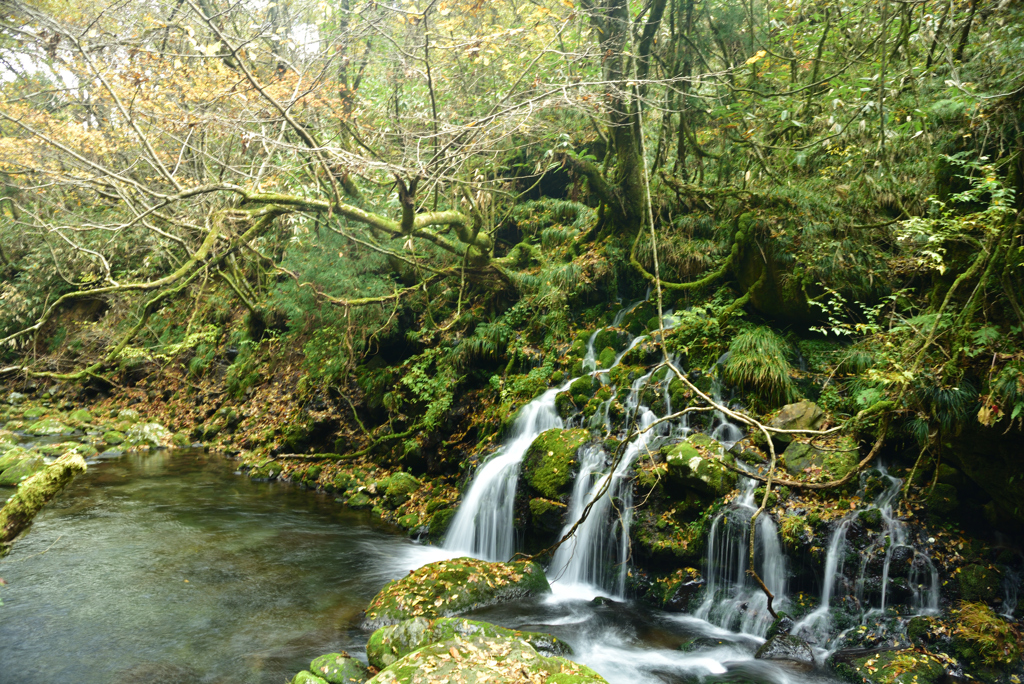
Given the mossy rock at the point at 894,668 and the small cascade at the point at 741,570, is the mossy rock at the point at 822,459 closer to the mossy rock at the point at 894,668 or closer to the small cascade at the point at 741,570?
the small cascade at the point at 741,570

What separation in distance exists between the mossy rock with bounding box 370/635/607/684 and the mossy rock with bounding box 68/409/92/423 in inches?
574

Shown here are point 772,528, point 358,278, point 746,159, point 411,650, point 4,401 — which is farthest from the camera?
point 4,401

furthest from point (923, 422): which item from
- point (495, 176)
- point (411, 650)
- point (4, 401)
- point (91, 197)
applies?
point (4, 401)

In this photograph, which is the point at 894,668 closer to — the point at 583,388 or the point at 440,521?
the point at 583,388

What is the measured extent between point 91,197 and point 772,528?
17.7m

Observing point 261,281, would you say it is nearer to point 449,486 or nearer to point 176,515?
point 176,515

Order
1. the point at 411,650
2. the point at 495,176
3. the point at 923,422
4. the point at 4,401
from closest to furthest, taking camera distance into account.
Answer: the point at 411,650, the point at 923,422, the point at 495,176, the point at 4,401

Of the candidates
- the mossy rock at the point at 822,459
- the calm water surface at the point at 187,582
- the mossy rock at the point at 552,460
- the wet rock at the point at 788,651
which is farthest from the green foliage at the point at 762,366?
the calm water surface at the point at 187,582

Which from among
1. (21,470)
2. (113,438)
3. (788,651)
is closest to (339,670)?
(788,651)

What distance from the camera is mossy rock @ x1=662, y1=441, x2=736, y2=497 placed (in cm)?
641

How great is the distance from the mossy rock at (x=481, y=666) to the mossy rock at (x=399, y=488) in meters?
5.33

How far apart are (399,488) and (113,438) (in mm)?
8410

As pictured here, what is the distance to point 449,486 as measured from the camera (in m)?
9.64

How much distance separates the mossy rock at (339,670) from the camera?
4.69 metres
